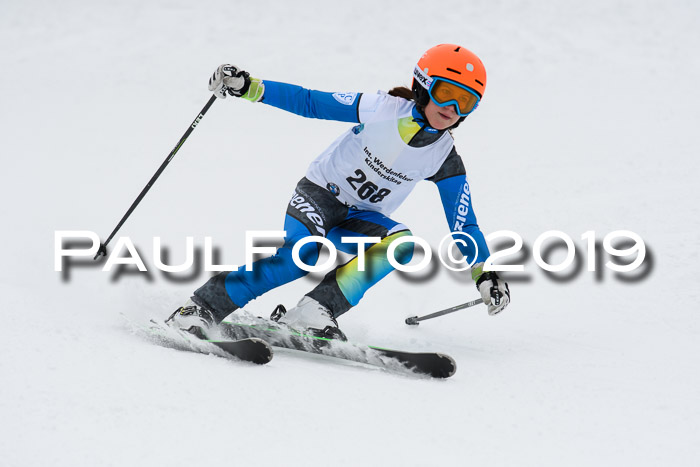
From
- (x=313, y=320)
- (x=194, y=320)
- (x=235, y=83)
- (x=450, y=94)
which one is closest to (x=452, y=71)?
(x=450, y=94)

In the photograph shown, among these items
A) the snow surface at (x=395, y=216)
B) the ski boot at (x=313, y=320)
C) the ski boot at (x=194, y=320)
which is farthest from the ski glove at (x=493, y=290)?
the ski boot at (x=194, y=320)

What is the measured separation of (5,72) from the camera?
381 inches

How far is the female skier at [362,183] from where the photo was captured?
360cm

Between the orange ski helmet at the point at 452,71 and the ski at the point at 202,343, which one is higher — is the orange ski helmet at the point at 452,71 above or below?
above

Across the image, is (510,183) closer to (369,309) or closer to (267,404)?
(369,309)

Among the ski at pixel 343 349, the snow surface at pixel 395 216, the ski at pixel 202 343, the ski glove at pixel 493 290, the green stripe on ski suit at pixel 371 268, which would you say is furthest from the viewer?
the green stripe on ski suit at pixel 371 268

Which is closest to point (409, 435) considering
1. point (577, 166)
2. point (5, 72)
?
point (577, 166)

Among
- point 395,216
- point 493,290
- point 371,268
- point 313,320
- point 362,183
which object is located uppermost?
point 395,216

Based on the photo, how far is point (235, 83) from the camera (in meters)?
3.63

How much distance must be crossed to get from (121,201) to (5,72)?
4.14 metres

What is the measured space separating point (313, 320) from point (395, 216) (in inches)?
132

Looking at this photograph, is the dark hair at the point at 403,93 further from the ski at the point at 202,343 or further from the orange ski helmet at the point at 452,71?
the ski at the point at 202,343

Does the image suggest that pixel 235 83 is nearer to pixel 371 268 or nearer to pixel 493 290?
pixel 371 268

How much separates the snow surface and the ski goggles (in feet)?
4.29
